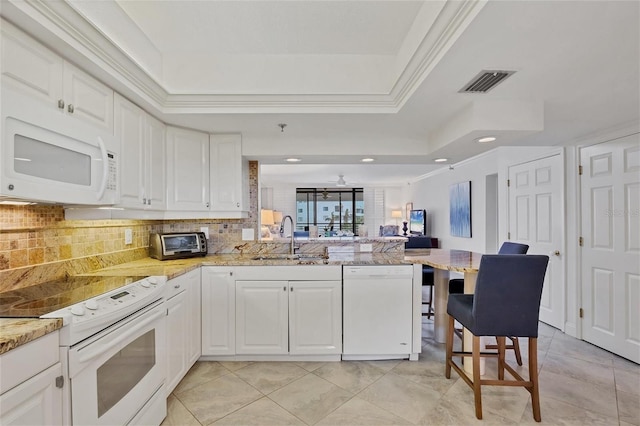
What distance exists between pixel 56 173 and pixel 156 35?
1186mm

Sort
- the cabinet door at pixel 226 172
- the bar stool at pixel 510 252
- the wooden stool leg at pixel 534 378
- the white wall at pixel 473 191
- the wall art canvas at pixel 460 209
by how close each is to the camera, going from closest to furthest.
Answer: the wooden stool leg at pixel 534 378
the bar stool at pixel 510 252
the cabinet door at pixel 226 172
the white wall at pixel 473 191
the wall art canvas at pixel 460 209

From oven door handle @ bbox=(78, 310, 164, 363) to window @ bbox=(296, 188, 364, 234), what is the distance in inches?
326

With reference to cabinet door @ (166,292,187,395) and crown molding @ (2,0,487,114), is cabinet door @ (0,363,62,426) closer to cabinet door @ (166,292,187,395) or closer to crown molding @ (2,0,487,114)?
cabinet door @ (166,292,187,395)

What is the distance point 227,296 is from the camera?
251cm

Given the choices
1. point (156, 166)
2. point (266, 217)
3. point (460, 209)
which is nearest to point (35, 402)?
point (156, 166)

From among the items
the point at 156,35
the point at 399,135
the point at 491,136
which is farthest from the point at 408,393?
the point at 156,35

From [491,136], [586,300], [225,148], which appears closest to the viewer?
[491,136]

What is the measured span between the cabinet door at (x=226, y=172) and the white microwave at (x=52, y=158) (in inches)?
42.6

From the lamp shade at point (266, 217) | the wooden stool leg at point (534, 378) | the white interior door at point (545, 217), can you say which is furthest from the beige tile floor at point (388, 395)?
the lamp shade at point (266, 217)

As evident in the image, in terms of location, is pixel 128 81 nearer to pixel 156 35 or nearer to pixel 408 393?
pixel 156 35

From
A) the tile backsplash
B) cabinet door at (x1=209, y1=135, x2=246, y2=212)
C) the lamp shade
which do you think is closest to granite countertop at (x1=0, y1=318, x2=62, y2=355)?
the tile backsplash

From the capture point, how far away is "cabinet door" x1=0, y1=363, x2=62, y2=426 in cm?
93

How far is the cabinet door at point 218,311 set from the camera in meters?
2.51

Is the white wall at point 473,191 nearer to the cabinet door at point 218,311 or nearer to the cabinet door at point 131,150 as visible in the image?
the cabinet door at point 218,311
